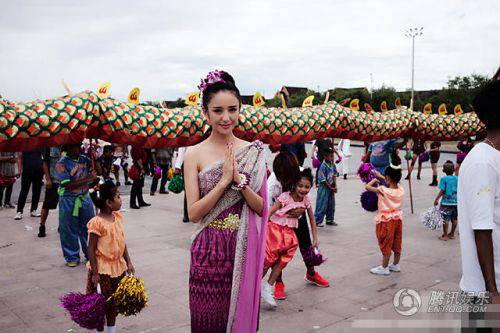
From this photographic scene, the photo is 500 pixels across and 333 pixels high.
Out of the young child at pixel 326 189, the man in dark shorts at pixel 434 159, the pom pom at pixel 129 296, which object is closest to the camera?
the pom pom at pixel 129 296

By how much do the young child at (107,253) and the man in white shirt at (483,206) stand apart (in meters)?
2.56

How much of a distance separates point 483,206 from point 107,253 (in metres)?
2.77

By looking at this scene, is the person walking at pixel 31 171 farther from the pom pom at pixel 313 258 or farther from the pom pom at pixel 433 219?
the pom pom at pixel 433 219

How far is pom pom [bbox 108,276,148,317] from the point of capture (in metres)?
3.42

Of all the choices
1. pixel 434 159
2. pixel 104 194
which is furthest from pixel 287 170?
pixel 434 159

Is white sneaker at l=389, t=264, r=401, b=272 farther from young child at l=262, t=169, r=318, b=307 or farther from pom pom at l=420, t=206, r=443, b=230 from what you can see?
pom pom at l=420, t=206, r=443, b=230

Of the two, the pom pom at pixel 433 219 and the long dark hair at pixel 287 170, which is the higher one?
the long dark hair at pixel 287 170

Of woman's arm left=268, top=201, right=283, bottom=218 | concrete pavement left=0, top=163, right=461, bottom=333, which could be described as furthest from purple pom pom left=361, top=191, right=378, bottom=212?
woman's arm left=268, top=201, right=283, bottom=218

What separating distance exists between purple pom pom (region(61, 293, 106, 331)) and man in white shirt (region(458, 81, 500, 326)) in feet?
8.30

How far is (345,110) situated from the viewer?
527 cm

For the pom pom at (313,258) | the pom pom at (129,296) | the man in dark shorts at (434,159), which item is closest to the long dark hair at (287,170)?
the pom pom at (313,258)

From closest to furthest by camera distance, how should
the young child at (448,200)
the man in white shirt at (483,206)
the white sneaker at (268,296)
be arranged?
the man in white shirt at (483,206) < the white sneaker at (268,296) < the young child at (448,200)

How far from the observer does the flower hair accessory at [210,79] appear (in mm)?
2494

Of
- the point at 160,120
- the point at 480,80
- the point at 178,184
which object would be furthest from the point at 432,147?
the point at 480,80
